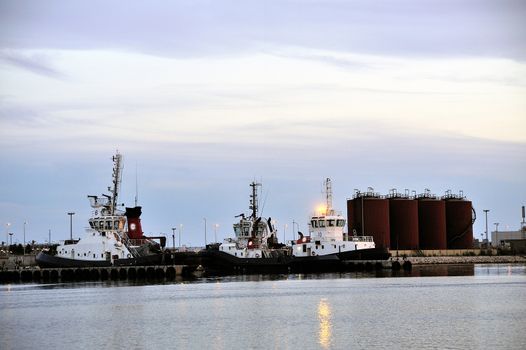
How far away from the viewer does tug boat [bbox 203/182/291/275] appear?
357ft

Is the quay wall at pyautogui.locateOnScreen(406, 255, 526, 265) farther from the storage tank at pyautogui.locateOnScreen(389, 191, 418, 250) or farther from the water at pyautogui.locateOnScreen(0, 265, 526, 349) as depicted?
the water at pyautogui.locateOnScreen(0, 265, 526, 349)

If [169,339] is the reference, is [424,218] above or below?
above

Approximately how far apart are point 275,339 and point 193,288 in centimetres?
3836

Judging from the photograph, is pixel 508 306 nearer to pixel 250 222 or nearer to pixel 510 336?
pixel 510 336

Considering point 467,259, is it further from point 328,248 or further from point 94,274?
point 94,274

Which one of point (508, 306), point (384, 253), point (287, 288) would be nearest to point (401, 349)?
point (508, 306)

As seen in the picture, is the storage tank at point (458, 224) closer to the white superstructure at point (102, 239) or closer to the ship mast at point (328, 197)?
the ship mast at point (328, 197)

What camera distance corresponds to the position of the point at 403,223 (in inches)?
5032

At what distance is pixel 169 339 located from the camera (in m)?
47.8

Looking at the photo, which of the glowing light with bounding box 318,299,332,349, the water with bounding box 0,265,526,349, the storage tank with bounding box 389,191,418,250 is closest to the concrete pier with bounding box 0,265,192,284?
the water with bounding box 0,265,526,349

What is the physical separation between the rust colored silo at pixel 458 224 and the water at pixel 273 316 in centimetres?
4940

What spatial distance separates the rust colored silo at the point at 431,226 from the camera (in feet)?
432

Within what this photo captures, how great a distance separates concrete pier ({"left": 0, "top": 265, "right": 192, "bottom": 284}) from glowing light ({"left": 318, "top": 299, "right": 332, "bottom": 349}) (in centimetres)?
3718

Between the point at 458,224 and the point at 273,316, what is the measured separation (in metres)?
83.4
